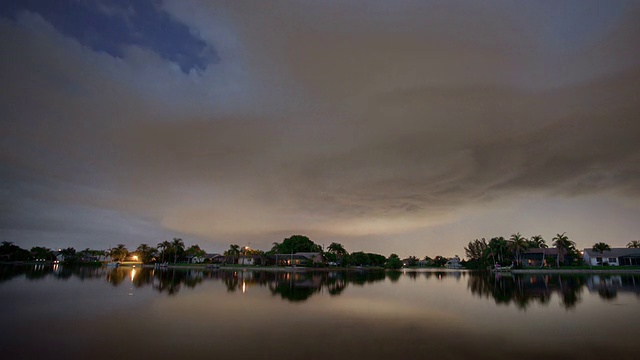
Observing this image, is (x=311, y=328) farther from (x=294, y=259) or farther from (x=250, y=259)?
(x=250, y=259)

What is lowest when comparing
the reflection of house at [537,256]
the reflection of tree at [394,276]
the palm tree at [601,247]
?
the reflection of tree at [394,276]

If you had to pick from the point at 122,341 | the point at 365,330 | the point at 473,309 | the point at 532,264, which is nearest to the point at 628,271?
the point at 532,264

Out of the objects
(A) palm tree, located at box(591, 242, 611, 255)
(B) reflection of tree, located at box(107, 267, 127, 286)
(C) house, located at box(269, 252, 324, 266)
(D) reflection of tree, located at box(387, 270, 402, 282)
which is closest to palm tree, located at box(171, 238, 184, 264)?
(C) house, located at box(269, 252, 324, 266)

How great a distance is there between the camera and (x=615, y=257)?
9994cm

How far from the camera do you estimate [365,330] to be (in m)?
18.3

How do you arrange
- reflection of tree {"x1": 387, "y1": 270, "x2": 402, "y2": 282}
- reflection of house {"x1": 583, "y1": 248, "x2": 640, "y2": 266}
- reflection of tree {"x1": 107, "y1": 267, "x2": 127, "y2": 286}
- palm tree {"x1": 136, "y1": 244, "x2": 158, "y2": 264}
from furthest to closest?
palm tree {"x1": 136, "y1": 244, "x2": 158, "y2": 264} < reflection of house {"x1": 583, "y1": 248, "x2": 640, "y2": 266} < reflection of tree {"x1": 387, "y1": 270, "x2": 402, "y2": 282} < reflection of tree {"x1": 107, "y1": 267, "x2": 127, "y2": 286}

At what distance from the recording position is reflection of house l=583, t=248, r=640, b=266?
95.1 m

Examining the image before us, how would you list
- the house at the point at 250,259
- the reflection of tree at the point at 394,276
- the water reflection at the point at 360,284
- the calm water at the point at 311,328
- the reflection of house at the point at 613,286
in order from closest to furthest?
the calm water at the point at 311,328 < the water reflection at the point at 360,284 < the reflection of house at the point at 613,286 < the reflection of tree at the point at 394,276 < the house at the point at 250,259

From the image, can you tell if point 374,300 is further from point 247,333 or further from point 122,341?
point 122,341

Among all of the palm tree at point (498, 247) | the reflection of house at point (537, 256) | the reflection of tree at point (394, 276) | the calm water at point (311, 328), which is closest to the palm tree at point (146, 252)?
the reflection of tree at point (394, 276)

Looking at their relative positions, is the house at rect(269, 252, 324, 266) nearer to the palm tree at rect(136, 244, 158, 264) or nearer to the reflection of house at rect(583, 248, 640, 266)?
the palm tree at rect(136, 244, 158, 264)

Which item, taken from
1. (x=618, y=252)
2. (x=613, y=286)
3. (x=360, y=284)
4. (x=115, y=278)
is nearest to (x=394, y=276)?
(x=360, y=284)

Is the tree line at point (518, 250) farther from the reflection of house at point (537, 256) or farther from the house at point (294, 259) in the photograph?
the house at point (294, 259)

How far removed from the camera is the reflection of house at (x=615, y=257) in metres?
95.1
